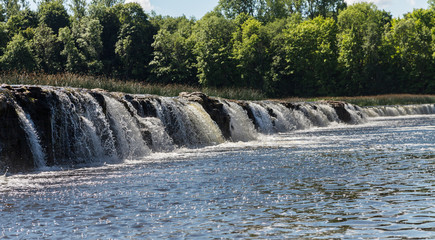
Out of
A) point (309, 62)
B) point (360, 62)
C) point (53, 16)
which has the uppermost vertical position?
point (53, 16)

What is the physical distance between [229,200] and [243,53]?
69185 millimetres

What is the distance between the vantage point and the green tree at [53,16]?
291 ft

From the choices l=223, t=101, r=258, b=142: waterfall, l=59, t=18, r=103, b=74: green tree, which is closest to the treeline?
l=59, t=18, r=103, b=74: green tree

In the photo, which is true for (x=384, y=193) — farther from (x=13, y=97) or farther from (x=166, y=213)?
(x=13, y=97)

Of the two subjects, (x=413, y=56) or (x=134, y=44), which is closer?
(x=134, y=44)

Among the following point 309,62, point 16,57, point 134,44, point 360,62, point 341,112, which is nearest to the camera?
point 341,112

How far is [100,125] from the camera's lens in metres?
20.6

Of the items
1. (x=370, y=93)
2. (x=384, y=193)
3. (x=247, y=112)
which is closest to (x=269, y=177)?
(x=384, y=193)

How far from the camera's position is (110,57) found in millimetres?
84375

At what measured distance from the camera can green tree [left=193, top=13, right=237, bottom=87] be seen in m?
76.5

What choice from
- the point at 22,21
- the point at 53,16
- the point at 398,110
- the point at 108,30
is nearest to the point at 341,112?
the point at 398,110

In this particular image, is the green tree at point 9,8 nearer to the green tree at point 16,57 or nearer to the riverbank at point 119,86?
the green tree at point 16,57

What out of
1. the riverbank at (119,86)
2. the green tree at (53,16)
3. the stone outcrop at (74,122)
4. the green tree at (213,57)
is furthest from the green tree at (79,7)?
the stone outcrop at (74,122)

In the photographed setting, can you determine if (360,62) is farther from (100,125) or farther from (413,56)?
(100,125)
